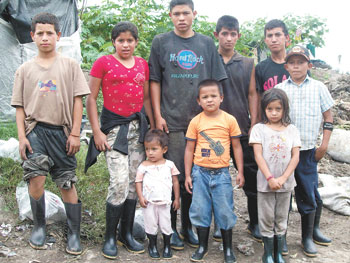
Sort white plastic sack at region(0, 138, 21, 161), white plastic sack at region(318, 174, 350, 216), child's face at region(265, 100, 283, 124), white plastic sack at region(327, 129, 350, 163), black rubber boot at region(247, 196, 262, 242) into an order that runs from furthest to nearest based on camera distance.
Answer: white plastic sack at region(327, 129, 350, 163)
white plastic sack at region(318, 174, 350, 216)
white plastic sack at region(0, 138, 21, 161)
black rubber boot at region(247, 196, 262, 242)
child's face at region(265, 100, 283, 124)

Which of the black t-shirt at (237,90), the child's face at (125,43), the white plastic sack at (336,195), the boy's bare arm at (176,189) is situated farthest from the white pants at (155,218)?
the white plastic sack at (336,195)

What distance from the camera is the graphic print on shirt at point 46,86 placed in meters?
2.94

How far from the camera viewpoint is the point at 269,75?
11.7 ft

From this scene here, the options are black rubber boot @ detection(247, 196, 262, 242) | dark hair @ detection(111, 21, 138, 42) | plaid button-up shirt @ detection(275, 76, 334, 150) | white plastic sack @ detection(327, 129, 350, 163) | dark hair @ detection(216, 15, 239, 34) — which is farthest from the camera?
white plastic sack @ detection(327, 129, 350, 163)

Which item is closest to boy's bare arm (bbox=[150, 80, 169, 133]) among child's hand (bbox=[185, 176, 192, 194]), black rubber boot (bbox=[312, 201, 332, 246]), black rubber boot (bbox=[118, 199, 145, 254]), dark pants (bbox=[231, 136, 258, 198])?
child's hand (bbox=[185, 176, 192, 194])

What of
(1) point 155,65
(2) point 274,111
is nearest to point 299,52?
(2) point 274,111

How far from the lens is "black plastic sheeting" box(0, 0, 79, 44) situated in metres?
5.18

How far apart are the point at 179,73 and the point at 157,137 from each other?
0.61 meters

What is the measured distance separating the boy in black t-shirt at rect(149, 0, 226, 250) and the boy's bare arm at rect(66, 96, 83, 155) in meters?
0.67

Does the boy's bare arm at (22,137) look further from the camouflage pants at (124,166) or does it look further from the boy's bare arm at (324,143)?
the boy's bare arm at (324,143)

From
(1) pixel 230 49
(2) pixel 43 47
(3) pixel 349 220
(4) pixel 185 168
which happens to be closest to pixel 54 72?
(2) pixel 43 47

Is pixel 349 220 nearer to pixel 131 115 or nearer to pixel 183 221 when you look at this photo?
pixel 183 221

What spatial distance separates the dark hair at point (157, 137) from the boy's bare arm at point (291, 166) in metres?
0.99

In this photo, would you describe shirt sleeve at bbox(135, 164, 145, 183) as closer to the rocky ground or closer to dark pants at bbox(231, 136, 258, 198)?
the rocky ground
